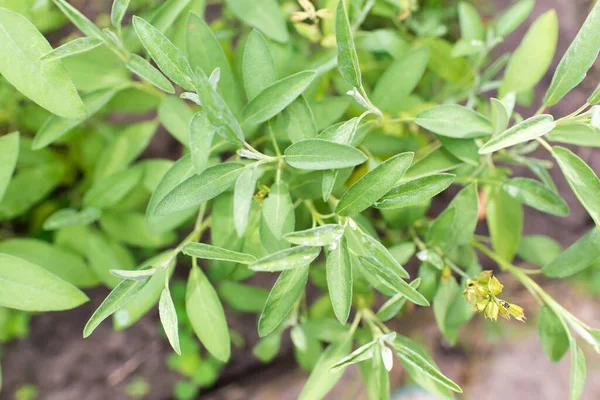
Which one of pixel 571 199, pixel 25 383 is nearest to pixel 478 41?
pixel 571 199

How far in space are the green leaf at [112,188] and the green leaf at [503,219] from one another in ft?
2.89

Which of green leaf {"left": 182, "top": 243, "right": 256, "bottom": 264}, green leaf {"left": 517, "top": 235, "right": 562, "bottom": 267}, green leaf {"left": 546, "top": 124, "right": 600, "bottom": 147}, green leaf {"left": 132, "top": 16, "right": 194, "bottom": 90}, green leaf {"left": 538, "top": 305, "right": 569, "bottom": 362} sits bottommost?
green leaf {"left": 517, "top": 235, "right": 562, "bottom": 267}

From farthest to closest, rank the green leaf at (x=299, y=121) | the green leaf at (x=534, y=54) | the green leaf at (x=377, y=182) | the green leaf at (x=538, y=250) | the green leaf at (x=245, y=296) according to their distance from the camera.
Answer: the green leaf at (x=245, y=296) → the green leaf at (x=538, y=250) → the green leaf at (x=534, y=54) → the green leaf at (x=299, y=121) → the green leaf at (x=377, y=182)

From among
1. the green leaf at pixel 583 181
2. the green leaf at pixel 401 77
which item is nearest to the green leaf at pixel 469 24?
the green leaf at pixel 401 77

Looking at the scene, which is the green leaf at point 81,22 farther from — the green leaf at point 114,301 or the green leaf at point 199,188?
the green leaf at point 114,301

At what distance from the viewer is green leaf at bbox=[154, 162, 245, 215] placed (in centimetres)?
76

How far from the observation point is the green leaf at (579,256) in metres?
0.90

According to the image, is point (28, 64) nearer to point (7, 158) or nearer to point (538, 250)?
point (7, 158)

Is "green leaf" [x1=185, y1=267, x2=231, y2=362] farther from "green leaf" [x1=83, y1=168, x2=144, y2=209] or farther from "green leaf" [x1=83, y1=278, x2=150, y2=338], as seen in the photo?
"green leaf" [x1=83, y1=168, x2=144, y2=209]

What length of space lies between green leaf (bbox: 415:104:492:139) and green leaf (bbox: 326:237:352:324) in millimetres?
323

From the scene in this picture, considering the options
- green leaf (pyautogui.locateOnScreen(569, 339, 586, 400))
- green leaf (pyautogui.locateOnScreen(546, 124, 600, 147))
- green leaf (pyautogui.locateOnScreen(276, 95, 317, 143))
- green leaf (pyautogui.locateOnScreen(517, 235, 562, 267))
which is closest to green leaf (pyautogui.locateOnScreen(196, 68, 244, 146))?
green leaf (pyautogui.locateOnScreen(276, 95, 317, 143))

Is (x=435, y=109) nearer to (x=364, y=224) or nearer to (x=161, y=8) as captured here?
(x=364, y=224)

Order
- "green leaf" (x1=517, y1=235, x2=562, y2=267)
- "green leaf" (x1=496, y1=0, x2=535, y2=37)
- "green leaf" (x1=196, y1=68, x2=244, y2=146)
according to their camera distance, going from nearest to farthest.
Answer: "green leaf" (x1=196, y1=68, x2=244, y2=146)
"green leaf" (x1=496, y1=0, x2=535, y2=37)
"green leaf" (x1=517, y1=235, x2=562, y2=267)

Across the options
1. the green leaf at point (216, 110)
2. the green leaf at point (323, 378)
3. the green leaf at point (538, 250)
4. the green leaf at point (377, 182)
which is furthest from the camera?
the green leaf at point (538, 250)
